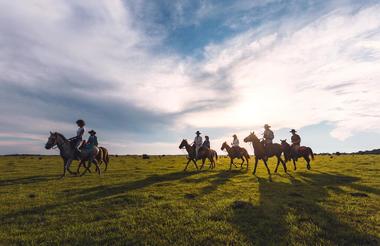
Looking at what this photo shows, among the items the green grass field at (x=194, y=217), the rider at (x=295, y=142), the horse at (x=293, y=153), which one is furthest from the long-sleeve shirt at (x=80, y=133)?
the rider at (x=295, y=142)

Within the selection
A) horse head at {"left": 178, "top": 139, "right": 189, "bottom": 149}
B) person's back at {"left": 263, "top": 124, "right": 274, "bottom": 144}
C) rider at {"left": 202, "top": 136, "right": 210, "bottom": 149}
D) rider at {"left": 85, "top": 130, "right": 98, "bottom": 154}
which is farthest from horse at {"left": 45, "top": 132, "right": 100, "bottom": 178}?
person's back at {"left": 263, "top": 124, "right": 274, "bottom": 144}

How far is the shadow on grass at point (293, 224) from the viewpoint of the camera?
7446 millimetres

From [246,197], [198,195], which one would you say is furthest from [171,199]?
[246,197]

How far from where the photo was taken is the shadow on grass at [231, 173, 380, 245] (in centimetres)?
745

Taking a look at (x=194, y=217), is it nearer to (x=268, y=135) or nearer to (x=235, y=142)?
(x=268, y=135)

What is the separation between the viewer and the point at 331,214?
9.93 metres

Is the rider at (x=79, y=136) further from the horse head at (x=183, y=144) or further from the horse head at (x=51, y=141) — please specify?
the horse head at (x=183, y=144)

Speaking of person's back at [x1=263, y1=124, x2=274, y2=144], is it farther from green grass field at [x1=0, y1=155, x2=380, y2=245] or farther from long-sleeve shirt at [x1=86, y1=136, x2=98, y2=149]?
long-sleeve shirt at [x1=86, y1=136, x2=98, y2=149]

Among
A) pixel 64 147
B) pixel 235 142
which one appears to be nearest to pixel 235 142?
pixel 235 142

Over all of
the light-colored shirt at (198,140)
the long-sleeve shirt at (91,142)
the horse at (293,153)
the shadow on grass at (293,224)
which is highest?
the light-colored shirt at (198,140)

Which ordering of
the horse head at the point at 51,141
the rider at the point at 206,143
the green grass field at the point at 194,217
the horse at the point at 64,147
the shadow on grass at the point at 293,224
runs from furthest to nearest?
1. the rider at the point at 206,143
2. the horse at the point at 64,147
3. the horse head at the point at 51,141
4. the green grass field at the point at 194,217
5. the shadow on grass at the point at 293,224

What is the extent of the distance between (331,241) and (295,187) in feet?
30.1

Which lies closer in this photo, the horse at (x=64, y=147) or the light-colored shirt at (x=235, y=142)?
the horse at (x=64, y=147)

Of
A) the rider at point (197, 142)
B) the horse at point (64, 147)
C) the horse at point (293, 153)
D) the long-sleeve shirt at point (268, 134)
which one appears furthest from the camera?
the rider at point (197, 142)
